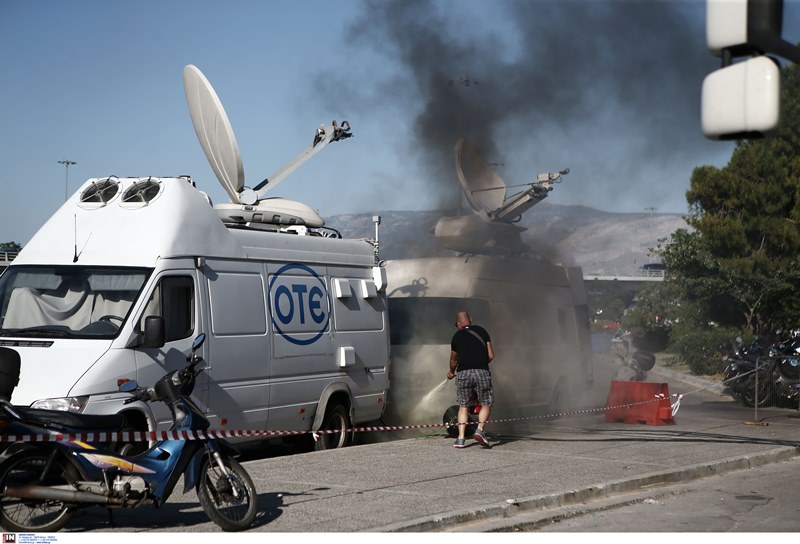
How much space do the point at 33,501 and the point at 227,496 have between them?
1.31 metres

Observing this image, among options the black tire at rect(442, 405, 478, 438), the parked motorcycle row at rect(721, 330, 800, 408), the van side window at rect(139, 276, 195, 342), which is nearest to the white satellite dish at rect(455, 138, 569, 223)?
the black tire at rect(442, 405, 478, 438)

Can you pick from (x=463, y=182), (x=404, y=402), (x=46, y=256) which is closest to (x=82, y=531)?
(x=46, y=256)

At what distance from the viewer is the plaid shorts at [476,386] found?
41.9 ft

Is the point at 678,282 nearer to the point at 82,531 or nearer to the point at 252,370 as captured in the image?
the point at 252,370

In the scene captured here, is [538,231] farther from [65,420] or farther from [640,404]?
[65,420]

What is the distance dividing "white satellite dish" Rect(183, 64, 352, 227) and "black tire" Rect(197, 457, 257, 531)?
5701mm

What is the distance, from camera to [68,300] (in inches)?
406

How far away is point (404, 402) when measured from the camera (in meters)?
14.6

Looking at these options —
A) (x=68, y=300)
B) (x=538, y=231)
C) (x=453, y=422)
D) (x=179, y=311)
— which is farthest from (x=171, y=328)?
(x=538, y=231)

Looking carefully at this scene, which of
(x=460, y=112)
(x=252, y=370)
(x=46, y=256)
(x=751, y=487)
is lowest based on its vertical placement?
(x=751, y=487)

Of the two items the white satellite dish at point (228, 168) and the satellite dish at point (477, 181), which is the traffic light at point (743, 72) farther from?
the satellite dish at point (477, 181)

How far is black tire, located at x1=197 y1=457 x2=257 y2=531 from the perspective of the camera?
739cm

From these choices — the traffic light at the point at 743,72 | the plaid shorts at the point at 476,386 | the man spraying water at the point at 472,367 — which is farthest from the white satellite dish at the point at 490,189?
the traffic light at the point at 743,72

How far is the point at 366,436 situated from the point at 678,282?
21.3 m
